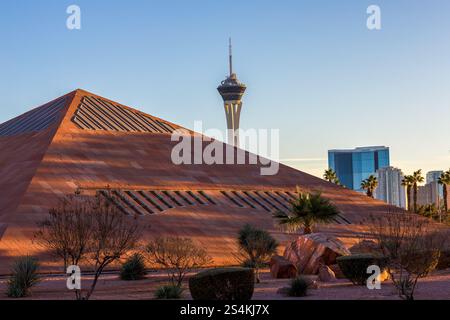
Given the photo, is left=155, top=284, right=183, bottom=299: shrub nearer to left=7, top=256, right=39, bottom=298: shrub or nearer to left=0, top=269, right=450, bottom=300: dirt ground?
left=0, top=269, right=450, bottom=300: dirt ground

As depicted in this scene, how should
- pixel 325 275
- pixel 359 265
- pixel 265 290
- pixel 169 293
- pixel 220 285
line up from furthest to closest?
1. pixel 325 275
2. pixel 359 265
3. pixel 265 290
4. pixel 169 293
5. pixel 220 285

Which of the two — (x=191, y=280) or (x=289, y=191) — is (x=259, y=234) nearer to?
(x=191, y=280)

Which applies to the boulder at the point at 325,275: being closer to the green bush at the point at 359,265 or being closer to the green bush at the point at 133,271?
the green bush at the point at 359,265

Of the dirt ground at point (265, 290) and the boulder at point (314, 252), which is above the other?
the boulder at point (314, 252)

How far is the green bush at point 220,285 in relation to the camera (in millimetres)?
25391

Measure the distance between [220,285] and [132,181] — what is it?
107 ft

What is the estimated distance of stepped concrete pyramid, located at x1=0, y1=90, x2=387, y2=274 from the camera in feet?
163

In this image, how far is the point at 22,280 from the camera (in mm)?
30734

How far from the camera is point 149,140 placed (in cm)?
6738

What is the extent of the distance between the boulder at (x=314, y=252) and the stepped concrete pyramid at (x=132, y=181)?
885cm

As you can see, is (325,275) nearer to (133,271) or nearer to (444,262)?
(133,271)

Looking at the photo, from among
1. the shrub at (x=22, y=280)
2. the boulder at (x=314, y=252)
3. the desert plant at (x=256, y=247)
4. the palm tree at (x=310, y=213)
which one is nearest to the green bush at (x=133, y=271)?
the desert plant at (x=256, y=247)

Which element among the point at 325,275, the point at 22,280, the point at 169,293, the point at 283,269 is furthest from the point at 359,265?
the point at 22,280
